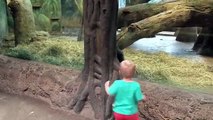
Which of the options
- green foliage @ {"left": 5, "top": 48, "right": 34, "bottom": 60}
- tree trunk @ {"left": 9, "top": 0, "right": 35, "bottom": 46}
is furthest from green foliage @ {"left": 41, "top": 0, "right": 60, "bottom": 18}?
green foliage @ {"left": 5, "top": 48, "right": 34, "bottom": 60}

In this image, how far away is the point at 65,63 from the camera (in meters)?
4.29

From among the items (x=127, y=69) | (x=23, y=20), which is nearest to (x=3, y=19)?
(x=23, y=20)

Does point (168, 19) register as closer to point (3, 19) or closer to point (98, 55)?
point (98, 55)

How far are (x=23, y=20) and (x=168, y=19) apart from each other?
2.72 meters

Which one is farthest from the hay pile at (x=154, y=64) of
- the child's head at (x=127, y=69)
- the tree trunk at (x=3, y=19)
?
the tree trunk at (x=3, y=19)

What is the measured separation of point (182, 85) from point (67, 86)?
1.39 metres

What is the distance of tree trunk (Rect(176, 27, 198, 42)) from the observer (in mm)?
3283

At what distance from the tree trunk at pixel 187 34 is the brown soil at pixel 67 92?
20.5 inches

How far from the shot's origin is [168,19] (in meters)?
3.68

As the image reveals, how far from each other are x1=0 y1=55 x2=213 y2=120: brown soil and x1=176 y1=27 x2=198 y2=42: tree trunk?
520 millimetres

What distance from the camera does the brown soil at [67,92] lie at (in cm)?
294

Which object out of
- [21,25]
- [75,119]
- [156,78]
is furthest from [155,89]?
[21,25]

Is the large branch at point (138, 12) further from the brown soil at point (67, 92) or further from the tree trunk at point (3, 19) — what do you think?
the tree trunk at point (3, 19)

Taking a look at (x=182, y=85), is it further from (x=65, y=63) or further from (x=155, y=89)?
(x=65, y=63)
